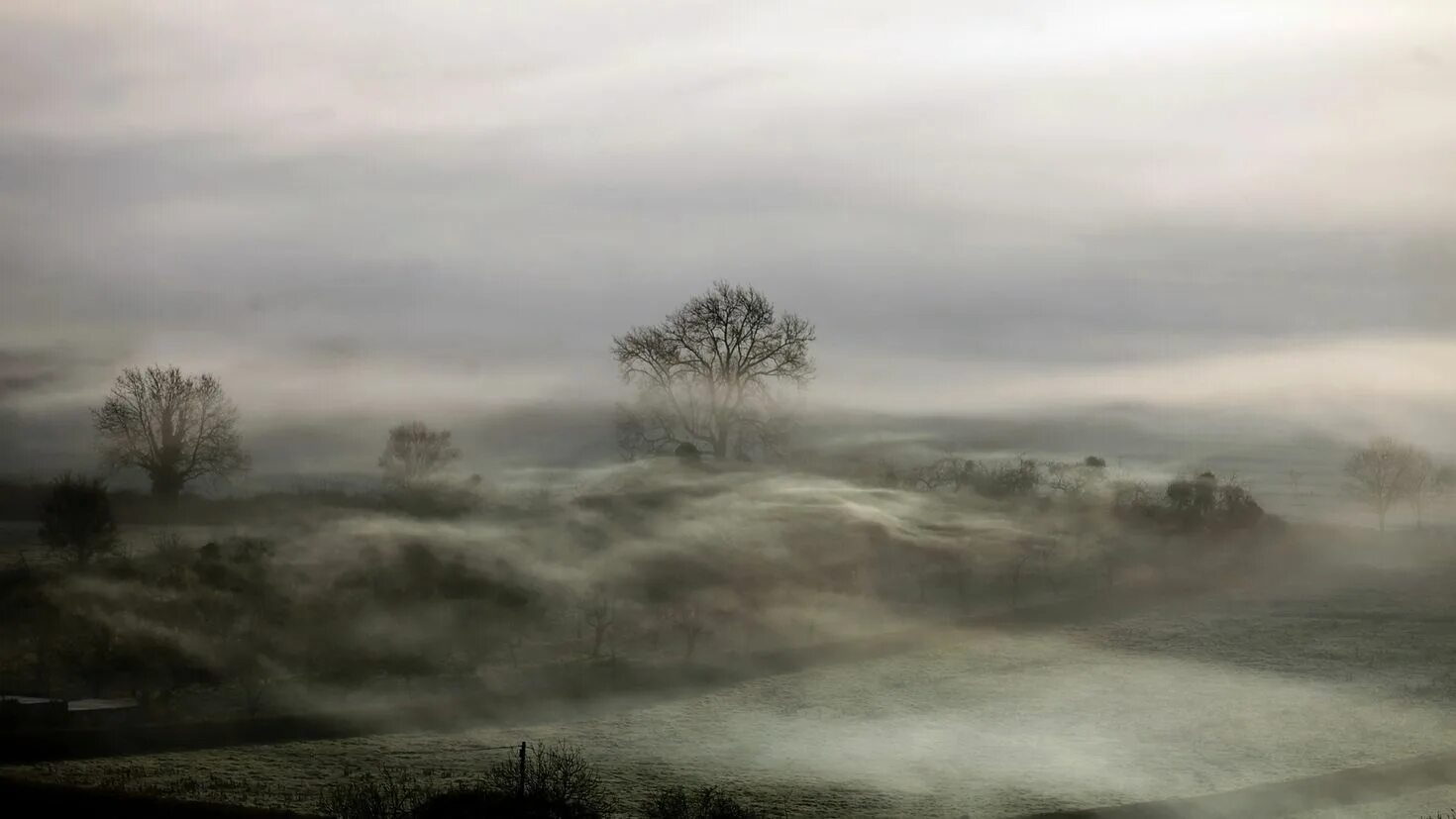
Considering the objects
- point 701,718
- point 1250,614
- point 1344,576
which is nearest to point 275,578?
point 701,718

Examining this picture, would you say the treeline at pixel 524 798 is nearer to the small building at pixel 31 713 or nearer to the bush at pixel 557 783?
the bush at pixel 557 783

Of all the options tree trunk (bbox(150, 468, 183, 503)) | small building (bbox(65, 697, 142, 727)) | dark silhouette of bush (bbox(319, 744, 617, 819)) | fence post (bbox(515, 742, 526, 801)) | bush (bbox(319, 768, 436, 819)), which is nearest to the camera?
bush (bbox(319, 768, 436, 819))

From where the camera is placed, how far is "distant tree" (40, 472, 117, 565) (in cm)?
15300

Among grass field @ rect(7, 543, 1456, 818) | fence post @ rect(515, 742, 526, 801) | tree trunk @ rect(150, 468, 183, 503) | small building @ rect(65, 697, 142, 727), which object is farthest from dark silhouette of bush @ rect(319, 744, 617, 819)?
tree trunk @ rect(150, 468, 183, 503)

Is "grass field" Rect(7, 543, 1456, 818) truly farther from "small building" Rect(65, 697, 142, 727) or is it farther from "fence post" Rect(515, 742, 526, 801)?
"small building" Rect(65, 697, 142, 727)

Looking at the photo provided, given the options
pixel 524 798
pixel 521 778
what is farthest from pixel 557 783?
pixel 524 798

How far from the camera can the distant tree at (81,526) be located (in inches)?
6024

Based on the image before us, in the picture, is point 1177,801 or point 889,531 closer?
point 1177,801

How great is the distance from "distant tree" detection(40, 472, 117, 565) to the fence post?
59458mm

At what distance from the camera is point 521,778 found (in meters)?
111

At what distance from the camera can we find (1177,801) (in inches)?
4269

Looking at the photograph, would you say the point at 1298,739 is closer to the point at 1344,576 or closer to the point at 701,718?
the point at 701,718

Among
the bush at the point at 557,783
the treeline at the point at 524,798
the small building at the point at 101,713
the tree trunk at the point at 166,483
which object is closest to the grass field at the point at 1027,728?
the bush at the point at 557,783

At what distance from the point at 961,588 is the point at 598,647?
136 feet
